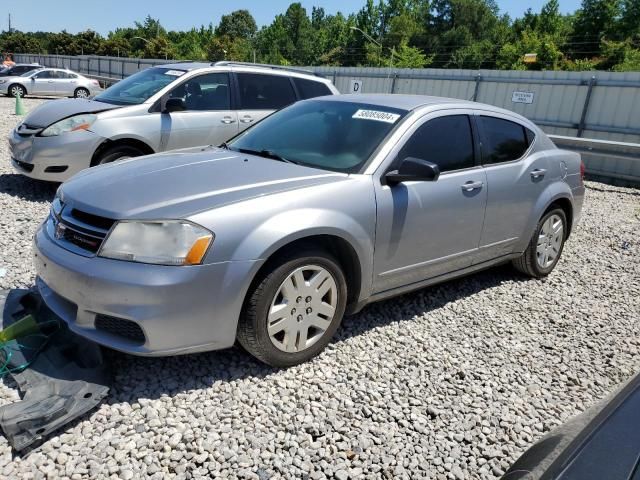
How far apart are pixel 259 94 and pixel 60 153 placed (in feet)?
8.86

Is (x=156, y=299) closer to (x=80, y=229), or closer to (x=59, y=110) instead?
(x=80, y=229)

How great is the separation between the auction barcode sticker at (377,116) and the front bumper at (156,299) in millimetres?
1600

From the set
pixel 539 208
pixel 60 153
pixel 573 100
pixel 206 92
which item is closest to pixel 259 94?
pixel 206 92

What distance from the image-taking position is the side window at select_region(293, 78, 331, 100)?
25.2 feet

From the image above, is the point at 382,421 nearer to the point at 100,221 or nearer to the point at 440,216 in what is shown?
→ the point at 440,216

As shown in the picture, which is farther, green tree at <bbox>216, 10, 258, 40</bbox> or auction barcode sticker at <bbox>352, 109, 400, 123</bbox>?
green tree at <bbox>216, 10, 258, 40</bbox>

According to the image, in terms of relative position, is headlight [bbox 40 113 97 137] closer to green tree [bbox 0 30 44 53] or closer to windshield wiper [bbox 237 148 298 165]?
windshield wiper [bbox 237 148 298 165]

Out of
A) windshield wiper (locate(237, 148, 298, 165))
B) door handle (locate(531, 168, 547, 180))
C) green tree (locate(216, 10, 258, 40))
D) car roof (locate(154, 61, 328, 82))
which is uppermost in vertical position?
green tree (locate(216, 10, 258, 40))

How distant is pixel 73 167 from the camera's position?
20.3 feet

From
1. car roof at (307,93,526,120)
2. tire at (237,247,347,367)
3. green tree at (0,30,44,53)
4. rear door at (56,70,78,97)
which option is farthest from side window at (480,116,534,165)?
green tree at (0,30,44,53)

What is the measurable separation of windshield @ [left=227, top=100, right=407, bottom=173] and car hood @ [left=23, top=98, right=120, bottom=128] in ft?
10.3

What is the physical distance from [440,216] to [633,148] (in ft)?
28.5

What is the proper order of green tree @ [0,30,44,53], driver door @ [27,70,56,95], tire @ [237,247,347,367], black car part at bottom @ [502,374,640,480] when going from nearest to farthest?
black car part at bottom @ [502,374,640,480] → tire @ [237,247,347,367] → driver door @ [27,70,56,95] → green tree @ [0,30,44,53]

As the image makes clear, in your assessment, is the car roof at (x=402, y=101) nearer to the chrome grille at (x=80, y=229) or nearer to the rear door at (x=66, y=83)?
the chrome grille at (x=80, y=229)
